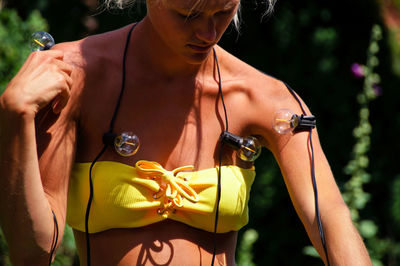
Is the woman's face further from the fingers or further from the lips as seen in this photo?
the fingers

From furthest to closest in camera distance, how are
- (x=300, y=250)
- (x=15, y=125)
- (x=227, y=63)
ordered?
(x=300, y=250) → (x=227, y=63) → (x=15, y=125)

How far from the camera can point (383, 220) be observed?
4.92 metres

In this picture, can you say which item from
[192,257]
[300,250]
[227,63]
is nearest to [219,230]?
[192,257]

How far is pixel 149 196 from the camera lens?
2.08 meters

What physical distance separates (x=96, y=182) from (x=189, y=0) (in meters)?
0.60

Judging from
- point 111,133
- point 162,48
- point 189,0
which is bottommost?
point 111,133

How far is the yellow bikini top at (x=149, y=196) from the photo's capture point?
202 centimetres

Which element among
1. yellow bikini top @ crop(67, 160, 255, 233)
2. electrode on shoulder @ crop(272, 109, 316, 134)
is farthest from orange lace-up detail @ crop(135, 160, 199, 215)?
electrode on shoulder @ crop(272, 109, 316, 134)

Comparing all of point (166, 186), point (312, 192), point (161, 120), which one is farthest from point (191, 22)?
point (312, 192)

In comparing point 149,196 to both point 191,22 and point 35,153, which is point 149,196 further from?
point 191,22

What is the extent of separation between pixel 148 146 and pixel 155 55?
11.4 inches

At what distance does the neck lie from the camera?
213 cm

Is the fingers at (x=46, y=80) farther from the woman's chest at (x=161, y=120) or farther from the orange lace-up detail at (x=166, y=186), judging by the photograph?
the orange lace-up detail at (x=166, y=186)

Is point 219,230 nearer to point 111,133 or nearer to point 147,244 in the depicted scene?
point 147,244
